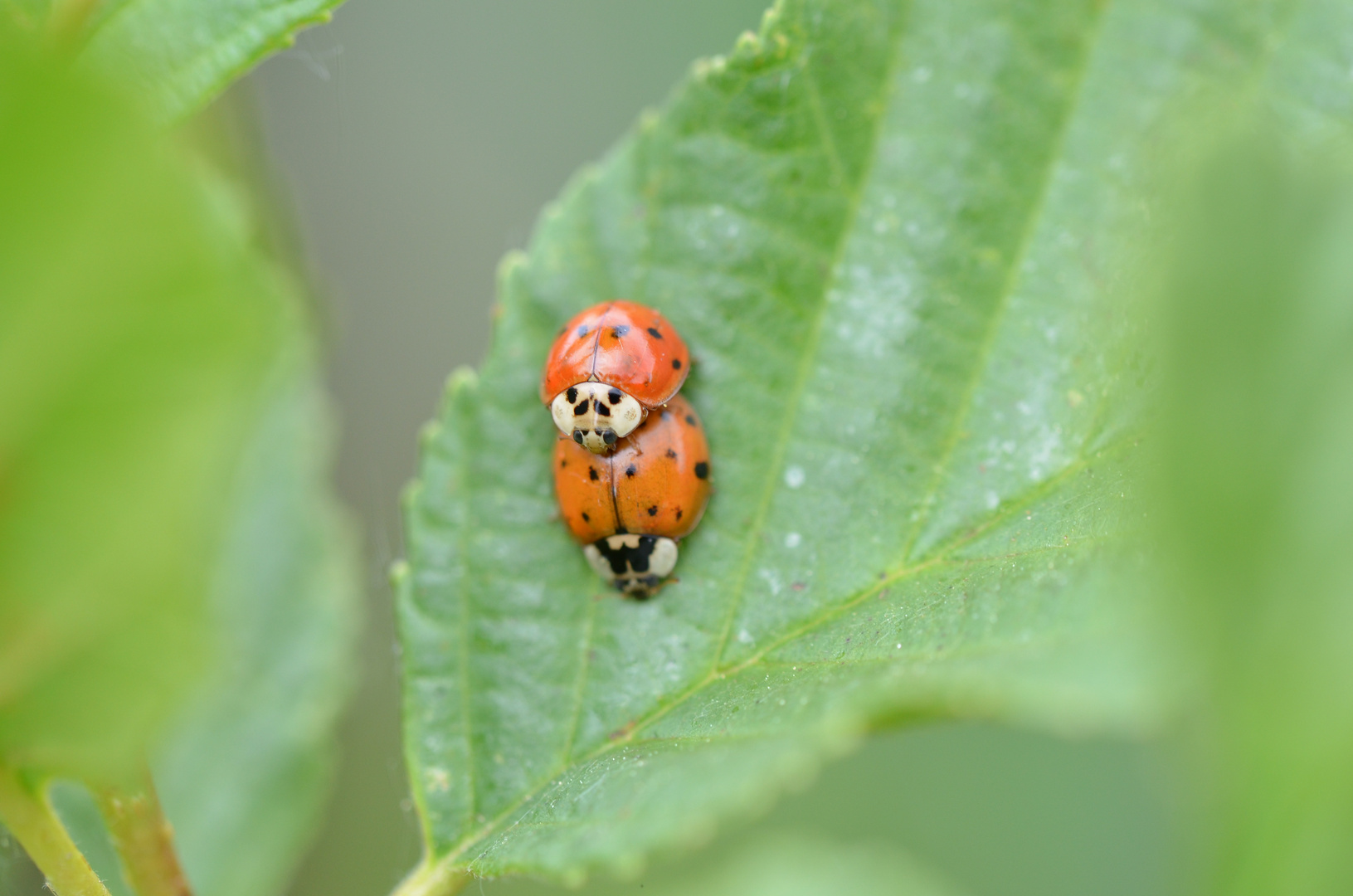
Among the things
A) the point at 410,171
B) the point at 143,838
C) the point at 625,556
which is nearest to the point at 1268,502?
the point at 625,556

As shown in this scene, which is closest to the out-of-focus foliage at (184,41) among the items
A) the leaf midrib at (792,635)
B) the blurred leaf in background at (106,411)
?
the blurred leaf in background at (106,411)

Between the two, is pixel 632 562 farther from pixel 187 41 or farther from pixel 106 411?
pixel 106 411

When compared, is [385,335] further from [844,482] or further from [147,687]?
[147,687]

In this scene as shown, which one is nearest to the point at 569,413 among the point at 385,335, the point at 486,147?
the point at 385,335

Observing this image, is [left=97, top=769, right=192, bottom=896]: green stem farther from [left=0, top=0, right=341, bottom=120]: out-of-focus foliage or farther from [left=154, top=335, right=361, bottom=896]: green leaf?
[left=154, top=335, right=361, bottom=896]: green leaf

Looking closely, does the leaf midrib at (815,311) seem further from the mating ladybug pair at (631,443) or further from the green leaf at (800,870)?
the green leaf at (800,870)

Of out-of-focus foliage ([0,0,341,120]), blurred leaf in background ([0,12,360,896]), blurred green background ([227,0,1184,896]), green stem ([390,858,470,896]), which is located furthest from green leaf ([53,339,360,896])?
blurred leaf in background ([0,12,360,896])
